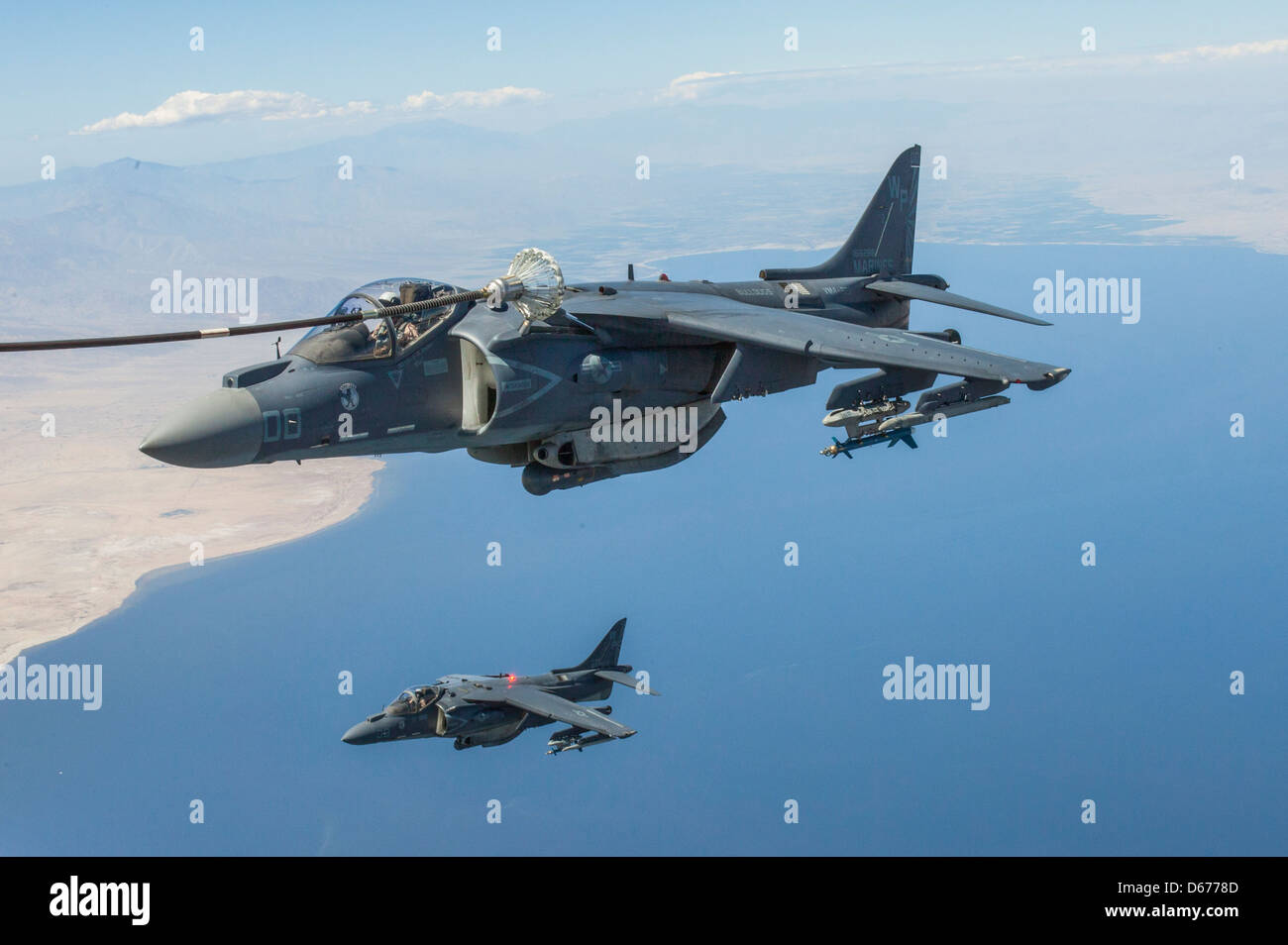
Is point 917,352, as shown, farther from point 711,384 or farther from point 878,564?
point 878,564

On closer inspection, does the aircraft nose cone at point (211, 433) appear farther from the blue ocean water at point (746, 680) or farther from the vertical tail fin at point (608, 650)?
the blue ocean water at point (746, 680)

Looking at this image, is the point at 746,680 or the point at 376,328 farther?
the point at 746,680

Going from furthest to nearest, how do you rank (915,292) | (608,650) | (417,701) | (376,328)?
(608,650) → (417,701) → (915,292) → (376,328)

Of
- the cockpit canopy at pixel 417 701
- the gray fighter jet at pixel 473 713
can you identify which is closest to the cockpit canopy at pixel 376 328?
the gray fighter jet at pixel 473 713

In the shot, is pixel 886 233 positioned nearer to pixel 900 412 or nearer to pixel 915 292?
pixel 915 292

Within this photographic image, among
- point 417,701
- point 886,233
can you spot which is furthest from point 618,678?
point 886,233

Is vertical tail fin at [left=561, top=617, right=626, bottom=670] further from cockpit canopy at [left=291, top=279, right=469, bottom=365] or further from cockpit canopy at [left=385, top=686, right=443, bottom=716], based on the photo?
cockpit canopy at [left=291, top=279, right=469, bottom=365]
